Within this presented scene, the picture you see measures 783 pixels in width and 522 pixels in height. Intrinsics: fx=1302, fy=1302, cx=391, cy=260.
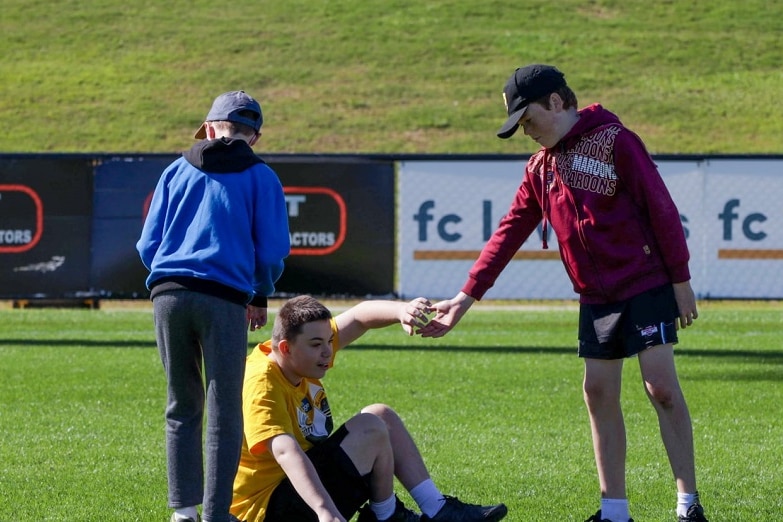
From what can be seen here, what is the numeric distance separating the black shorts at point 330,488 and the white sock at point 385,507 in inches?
2.1

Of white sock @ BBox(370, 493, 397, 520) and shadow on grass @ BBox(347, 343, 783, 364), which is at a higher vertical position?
shadow on grass @ BBox(347, 343, 783, 364)

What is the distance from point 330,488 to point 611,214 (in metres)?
1.51

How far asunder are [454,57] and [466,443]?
33.1 meters

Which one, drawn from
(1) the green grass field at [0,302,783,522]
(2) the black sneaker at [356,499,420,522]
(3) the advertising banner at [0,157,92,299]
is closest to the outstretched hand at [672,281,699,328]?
(1) the green grass field at [0,302,783,522]

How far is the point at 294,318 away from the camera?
4719 mm

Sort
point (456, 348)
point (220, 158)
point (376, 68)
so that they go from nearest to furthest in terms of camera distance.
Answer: point (220, 158), point (456, 348), point (376, 68)

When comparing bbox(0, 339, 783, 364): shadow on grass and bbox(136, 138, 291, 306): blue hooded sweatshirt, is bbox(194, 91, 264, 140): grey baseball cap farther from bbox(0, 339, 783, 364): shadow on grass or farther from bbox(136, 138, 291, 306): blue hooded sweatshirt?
bbox(0, 339, 783, 364): shadow on grass

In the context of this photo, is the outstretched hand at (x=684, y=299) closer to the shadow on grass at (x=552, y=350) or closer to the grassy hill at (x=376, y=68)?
the shadow on grass at (x=552, y=350)

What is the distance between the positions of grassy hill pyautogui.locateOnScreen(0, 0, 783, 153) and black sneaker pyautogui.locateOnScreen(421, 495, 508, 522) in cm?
2509

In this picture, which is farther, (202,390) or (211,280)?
(202,390)

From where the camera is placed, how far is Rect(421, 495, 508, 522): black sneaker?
4828 millimetres

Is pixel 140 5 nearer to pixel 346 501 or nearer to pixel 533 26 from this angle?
pixel 533 26

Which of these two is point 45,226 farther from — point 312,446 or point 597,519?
point 597,519

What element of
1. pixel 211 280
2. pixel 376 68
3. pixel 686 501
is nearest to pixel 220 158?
pixel 211 280
